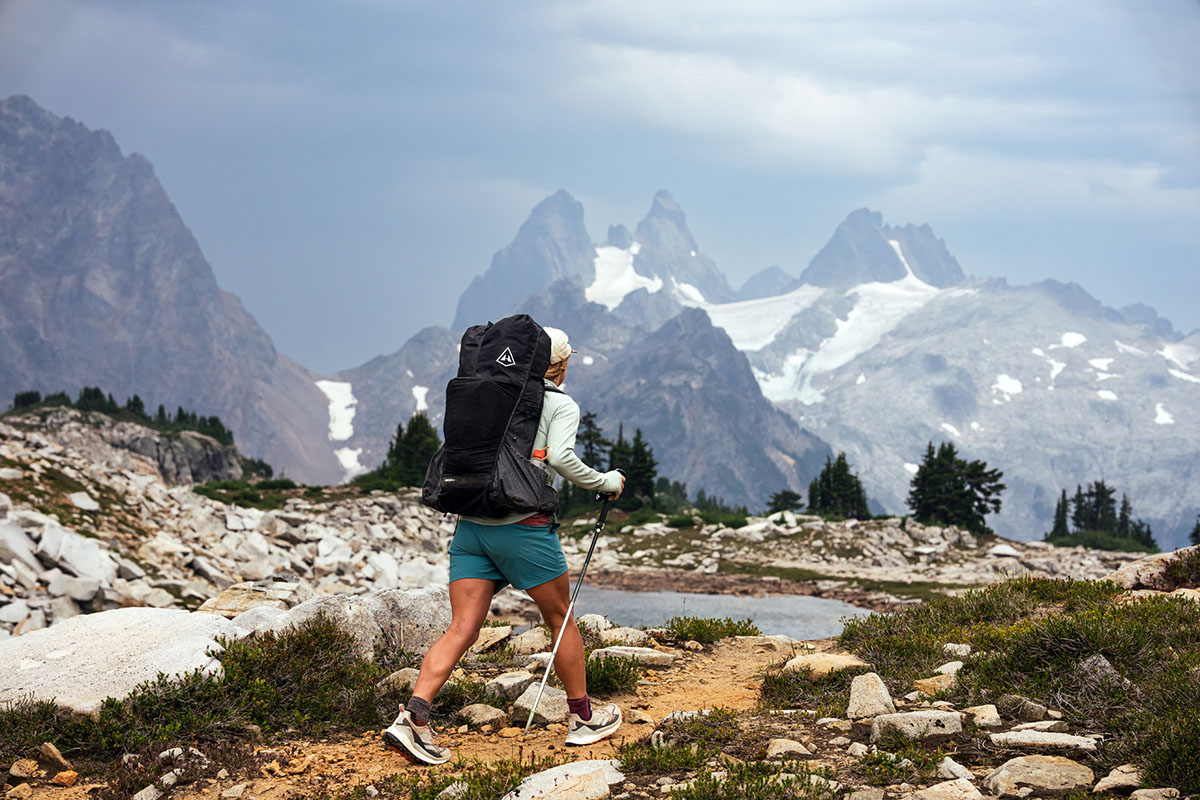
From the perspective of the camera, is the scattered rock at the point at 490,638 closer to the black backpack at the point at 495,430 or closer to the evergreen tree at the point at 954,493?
the black backpack at the point at 495,430

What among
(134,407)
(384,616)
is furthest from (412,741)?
(134,407)

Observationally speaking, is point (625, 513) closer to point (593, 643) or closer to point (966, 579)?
point (966, 579)

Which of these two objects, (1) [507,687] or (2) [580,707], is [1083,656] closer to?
(2) [580,707]

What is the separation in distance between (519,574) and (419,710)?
116 cm

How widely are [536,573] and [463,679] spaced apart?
263cm

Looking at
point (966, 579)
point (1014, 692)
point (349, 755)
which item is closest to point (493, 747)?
point (349, 755)

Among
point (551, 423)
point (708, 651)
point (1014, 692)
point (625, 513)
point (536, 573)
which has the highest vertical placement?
point (551, 423)

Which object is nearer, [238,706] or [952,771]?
[952,771]

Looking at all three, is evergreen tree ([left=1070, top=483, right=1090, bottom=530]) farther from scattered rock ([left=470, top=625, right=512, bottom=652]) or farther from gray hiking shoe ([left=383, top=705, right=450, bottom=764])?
gray hiking shoe ([left=383, top=705, right=450, bottom=764])

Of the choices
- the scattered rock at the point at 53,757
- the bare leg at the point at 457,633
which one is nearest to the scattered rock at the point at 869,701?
the bare leg at the point at 457,633

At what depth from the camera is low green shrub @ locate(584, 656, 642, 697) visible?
7.86 meters

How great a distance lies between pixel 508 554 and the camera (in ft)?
19.5

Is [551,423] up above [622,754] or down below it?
above

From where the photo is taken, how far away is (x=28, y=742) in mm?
5922
